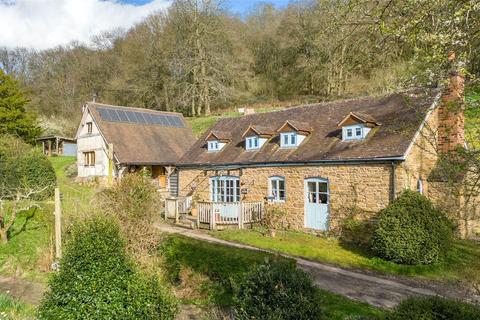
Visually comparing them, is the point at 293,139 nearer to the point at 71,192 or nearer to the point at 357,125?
the point at 357,125

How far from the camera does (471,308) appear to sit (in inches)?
184

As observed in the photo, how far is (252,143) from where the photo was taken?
1953cm

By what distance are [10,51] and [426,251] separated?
57252mm

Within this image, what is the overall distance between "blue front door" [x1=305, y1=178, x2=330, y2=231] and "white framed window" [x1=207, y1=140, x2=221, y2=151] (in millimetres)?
7313

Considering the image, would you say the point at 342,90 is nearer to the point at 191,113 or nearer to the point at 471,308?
the point at 191,113

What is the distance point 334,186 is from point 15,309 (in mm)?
11809

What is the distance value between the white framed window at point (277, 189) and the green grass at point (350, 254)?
1817 mm

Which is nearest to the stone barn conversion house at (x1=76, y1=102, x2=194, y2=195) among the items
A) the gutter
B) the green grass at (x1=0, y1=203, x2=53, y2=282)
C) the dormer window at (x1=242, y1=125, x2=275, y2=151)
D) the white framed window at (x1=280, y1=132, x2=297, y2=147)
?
the gutter

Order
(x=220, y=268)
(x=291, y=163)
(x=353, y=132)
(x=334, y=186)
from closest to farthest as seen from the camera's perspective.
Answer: (x=220, y=268)
(x=334, y=186)
(x=353, y=132)
(x=291, y=163)

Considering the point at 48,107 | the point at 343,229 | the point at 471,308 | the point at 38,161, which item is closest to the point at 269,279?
the point at 471,308

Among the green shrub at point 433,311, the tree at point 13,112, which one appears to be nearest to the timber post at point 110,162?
the tree at point 13,112

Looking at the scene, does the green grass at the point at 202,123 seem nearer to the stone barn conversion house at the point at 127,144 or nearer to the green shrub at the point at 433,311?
the stone barn conversion house at the point at 127,144

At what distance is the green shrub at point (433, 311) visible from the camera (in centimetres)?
452

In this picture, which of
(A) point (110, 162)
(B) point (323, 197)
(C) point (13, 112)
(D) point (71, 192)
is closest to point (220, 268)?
(B) point (323, 197)
